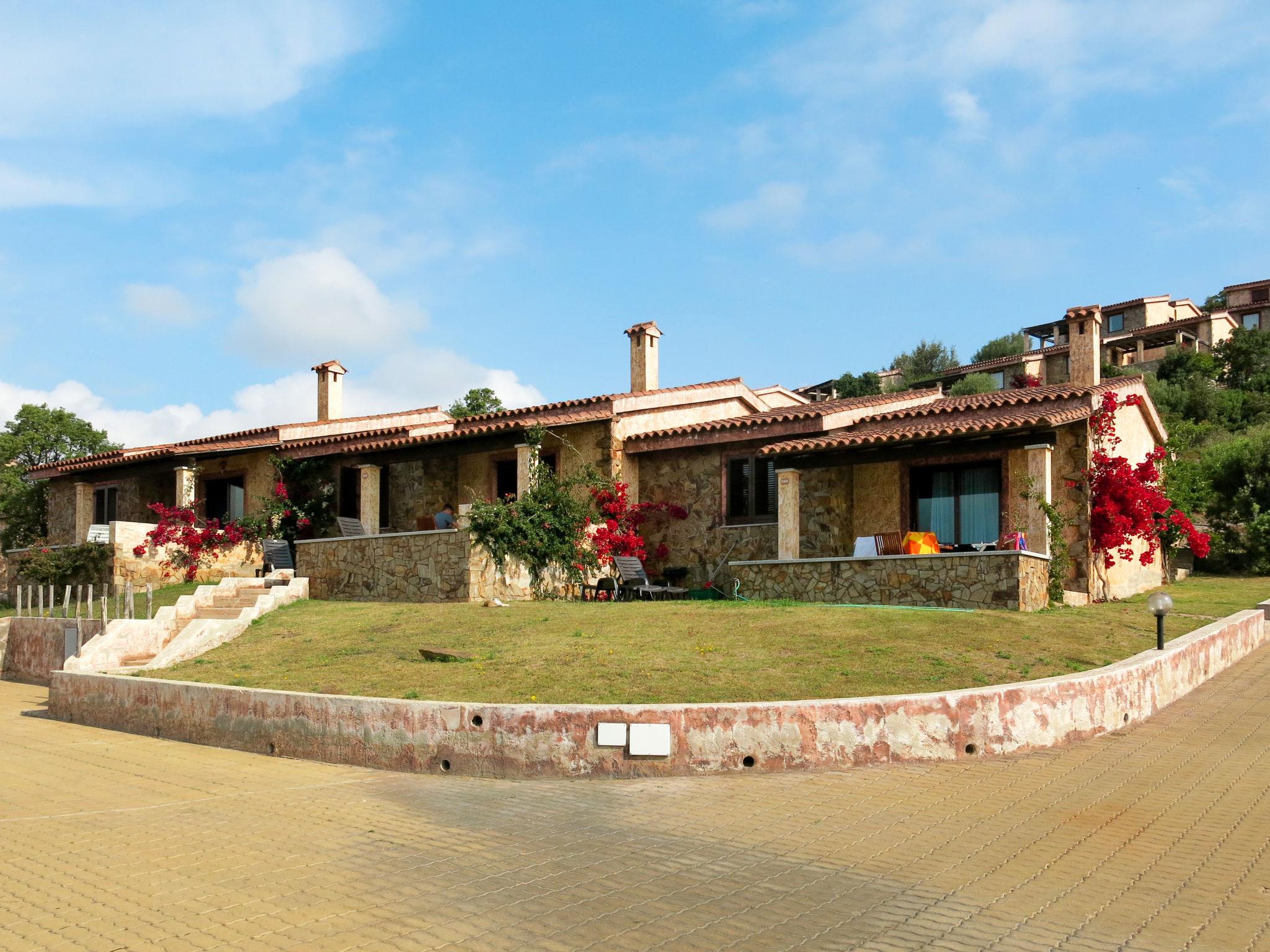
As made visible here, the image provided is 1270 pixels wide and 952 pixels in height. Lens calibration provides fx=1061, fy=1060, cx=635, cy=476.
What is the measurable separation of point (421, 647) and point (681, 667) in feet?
12.7

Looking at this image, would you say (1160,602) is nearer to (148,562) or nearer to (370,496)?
(370,496)

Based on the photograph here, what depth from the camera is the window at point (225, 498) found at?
26.8 m

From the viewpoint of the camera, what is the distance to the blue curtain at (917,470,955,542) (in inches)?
752

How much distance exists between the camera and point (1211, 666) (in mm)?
14070

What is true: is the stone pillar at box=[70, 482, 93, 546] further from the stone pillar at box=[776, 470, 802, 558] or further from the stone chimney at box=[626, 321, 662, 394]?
the stone pillar at box=[776, 470, 802, 558]

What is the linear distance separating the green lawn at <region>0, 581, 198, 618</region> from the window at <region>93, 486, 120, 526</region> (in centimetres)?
424

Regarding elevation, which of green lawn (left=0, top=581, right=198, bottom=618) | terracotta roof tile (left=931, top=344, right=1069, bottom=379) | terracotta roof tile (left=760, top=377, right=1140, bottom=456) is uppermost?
terracotta roof tile (left=931, top=344, right=1069, bottom=379)

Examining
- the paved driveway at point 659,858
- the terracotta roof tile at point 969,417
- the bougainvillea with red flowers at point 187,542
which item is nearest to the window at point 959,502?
the terracotta roof tile at point 969,417

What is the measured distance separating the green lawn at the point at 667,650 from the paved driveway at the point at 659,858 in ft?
5.06

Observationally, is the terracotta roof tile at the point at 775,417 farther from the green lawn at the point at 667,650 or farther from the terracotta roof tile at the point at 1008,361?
the terracotta roof tile at the point at 1008,361

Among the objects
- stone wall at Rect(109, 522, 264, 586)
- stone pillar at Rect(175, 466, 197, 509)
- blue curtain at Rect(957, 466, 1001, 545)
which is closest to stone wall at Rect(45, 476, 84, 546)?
stone pillar at Rect(175, 466, 197, 509)

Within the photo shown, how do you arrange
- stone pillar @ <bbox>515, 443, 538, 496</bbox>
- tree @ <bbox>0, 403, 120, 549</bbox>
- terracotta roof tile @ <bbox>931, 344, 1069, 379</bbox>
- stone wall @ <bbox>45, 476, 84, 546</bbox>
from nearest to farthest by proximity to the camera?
stone pillar @ <bbox>515, 443, 538, 496</bbox>
stone wall @ <bbox>45, 476, 84, 546</bbox>
tree @ <bbox>0, 403, 120, 549</bbox>
terracotta roof tile @ <bbox>931, 344, 1069, 379</bbox>

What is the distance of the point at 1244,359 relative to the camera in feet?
185

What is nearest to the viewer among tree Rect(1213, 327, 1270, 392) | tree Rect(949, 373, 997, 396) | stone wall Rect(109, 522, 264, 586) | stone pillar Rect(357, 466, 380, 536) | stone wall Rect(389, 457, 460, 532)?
stone wall Rect(109, 522, 264, 586)
